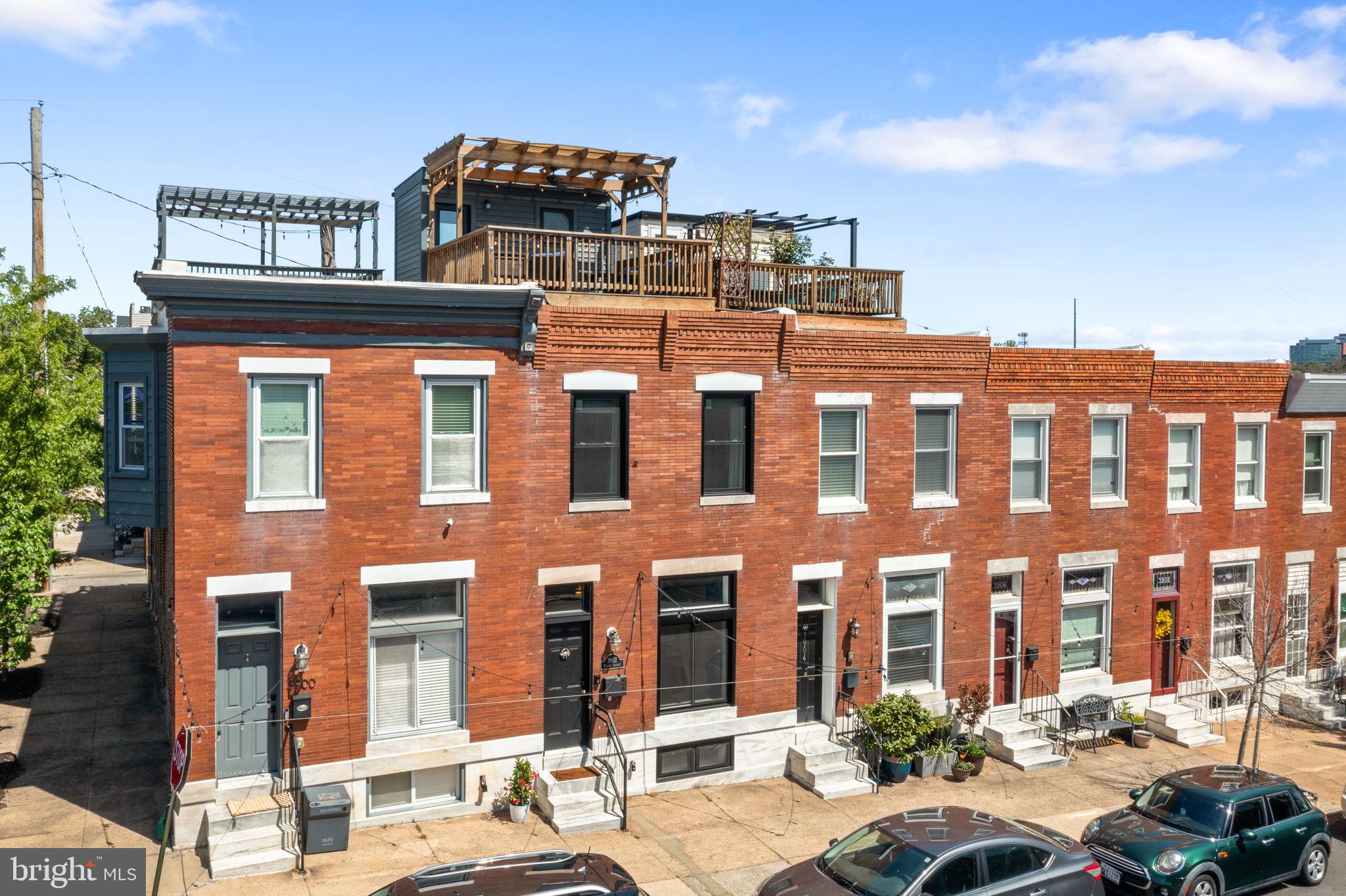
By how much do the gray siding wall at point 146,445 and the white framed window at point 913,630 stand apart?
14.3 m

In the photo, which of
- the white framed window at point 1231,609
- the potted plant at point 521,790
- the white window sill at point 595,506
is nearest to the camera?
the potted plant at point 521,790

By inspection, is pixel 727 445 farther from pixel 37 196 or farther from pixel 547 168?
pixel 37 196

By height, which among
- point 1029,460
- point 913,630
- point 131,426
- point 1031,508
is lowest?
point 913,630

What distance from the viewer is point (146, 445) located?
20547 millimetres

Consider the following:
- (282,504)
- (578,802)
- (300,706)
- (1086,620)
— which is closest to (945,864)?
(578,802)

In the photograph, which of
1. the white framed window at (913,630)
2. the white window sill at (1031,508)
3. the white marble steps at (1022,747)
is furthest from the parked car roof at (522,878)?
the white window sill at (1031,508)

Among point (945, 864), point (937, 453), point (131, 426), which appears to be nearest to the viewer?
point (945, 864)

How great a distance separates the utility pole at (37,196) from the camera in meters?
31.0

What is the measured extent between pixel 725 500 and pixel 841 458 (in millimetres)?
2878

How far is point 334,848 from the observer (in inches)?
669

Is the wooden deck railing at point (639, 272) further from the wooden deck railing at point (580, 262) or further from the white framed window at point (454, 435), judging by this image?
the white framed window at point (454, 435)

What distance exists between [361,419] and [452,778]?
6368mm

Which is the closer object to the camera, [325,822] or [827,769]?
[325,822]

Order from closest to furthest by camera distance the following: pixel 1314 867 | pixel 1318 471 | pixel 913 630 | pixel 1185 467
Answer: pixel 1314 867 < pixel 913 630 < pixel 1185 467 < pixel 1318 471
